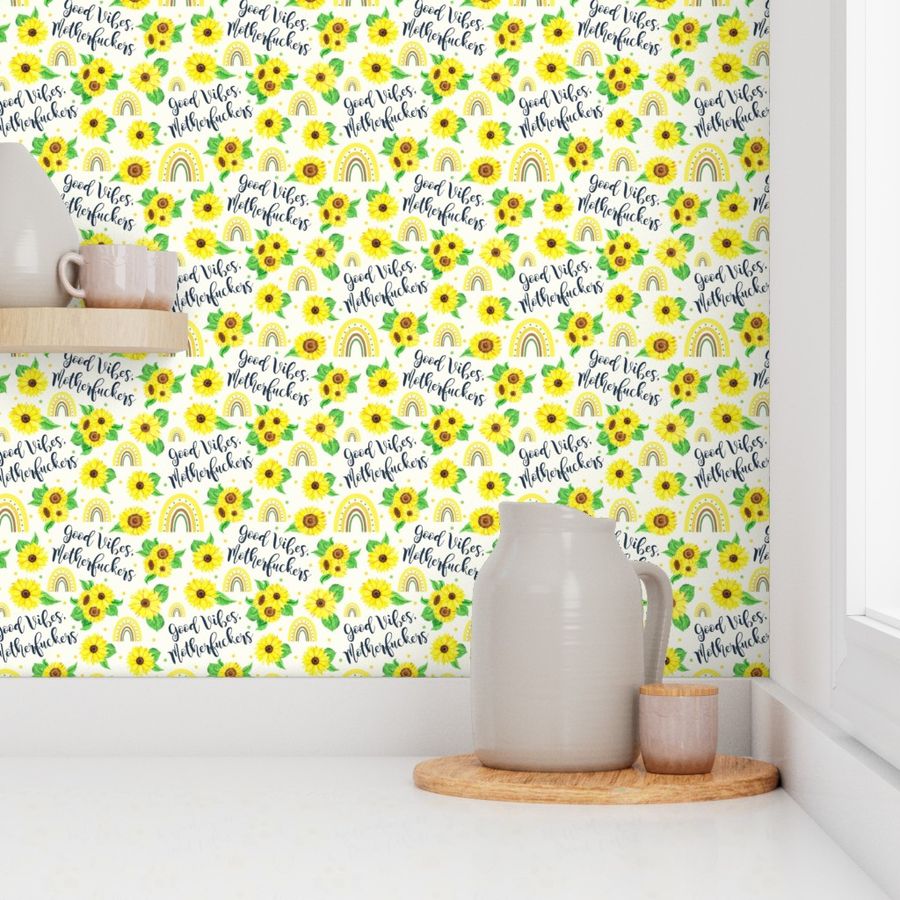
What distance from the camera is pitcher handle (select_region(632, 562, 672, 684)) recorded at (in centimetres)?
148

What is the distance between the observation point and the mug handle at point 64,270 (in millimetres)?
1580

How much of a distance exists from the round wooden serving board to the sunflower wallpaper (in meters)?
0.26

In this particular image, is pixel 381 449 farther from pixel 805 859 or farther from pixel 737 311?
pixel 805 859

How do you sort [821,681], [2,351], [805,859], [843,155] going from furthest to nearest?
[2,351]
[821,681]
[843,155]
[805,859]

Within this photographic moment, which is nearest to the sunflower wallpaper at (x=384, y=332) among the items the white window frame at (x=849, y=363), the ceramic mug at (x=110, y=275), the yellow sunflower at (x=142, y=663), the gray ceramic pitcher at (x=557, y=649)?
the yellow sunflower at (x=142, y=663)

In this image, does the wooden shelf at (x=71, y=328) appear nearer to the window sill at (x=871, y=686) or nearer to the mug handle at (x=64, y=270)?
the mug handle at (x=64, y=270)

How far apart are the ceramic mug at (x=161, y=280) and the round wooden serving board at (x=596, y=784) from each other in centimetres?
65

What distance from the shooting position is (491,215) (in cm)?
168

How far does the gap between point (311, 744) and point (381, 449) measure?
15.0 inches

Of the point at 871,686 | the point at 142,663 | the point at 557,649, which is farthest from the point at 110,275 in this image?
the point at 871,686

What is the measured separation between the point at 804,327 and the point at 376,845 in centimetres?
72

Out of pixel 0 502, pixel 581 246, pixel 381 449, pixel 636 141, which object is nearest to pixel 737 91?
pixel 636 141

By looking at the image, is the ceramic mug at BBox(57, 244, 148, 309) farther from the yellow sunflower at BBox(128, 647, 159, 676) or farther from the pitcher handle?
the pitcher handle

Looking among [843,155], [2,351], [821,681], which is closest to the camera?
[843,155]
